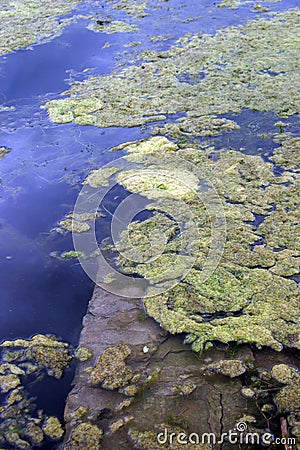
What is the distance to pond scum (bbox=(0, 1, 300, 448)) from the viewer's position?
2.35m

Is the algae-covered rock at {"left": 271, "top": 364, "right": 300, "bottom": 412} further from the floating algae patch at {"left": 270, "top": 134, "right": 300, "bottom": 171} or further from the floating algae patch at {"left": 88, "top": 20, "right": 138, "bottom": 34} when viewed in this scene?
the floating algae patch at {"left": 88, "top": 20, "right": 138, "bottom": 34}

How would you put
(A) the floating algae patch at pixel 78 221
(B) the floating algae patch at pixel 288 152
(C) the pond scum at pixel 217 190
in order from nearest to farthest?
(C) the pond scum at pixel 217 190 → (A) the floating algae patch at pixel 78 221 → (B) the floating algae patch at pixel 288 152

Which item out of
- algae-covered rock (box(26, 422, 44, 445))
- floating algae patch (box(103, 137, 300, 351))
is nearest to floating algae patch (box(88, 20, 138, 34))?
floating algae patch (box(103, 137, 300, 351))

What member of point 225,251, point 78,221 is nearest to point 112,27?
point 78,221

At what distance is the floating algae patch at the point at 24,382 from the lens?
6.84 feet

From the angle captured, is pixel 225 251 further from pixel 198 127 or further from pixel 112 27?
pixel 112 27

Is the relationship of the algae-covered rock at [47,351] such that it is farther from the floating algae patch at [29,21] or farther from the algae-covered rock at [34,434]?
the floating algae patch at [29,21]

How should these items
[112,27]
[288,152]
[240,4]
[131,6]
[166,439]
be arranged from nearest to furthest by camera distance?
[166,439] → [288,152] → [112,27] → [240,4] → [131,6]

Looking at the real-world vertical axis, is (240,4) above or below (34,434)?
above

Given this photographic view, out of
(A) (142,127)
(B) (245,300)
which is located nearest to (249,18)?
(A) (142,127)

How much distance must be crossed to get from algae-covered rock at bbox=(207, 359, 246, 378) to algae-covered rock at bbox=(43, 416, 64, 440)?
78cm

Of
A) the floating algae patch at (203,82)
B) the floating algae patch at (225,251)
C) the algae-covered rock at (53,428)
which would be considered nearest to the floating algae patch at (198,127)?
the floating algae patch at (203,82)

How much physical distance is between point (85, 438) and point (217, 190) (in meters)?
2.11

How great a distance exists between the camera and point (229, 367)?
2.26 metres
